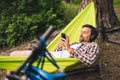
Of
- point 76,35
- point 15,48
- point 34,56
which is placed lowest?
point 15,48

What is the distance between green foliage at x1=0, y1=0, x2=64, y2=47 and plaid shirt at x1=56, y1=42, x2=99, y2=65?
3863 mm

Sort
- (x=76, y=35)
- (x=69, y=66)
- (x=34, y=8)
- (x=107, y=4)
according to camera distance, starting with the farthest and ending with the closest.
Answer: (x=34, y=8), (x=107, y=4), (x=76, y=35), (x=69, y=66)

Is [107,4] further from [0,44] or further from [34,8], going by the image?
[0,44]

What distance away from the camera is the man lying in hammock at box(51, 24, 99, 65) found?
4.75 m

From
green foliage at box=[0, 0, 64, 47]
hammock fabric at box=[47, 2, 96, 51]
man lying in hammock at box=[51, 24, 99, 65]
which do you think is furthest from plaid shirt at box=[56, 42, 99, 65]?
green foliage at box=[0, 0, 64, 47]

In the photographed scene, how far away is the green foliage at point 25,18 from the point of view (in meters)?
8.75

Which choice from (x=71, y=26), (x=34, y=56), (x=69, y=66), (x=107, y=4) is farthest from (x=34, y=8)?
(x=34, y=56)

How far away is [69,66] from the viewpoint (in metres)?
4.60

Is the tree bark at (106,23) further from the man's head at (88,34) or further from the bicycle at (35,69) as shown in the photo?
the bicycle at (35,69)

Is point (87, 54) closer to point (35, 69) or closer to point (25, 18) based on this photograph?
point (35, 69)

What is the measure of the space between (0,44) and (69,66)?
4.47m

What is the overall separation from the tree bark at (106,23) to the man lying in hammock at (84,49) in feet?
7.69

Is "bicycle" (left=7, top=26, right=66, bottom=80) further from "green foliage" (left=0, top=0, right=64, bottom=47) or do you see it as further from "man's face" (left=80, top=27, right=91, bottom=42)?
"green foliage" (left=0, top=0, right=64, bottom=47)

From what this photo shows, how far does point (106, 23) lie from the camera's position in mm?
7820
